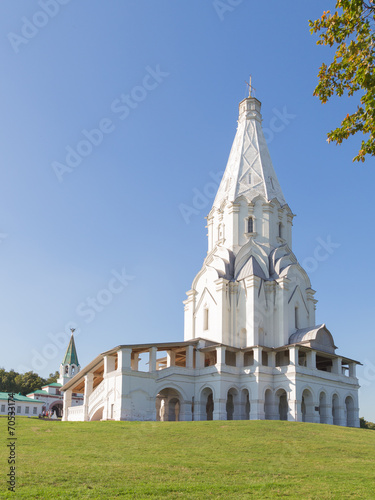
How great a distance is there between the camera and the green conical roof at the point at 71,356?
70312 mm

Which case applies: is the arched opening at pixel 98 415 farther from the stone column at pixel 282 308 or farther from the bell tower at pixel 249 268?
the stone column at pixel 282 308

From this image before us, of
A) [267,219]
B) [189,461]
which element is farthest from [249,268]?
[189,461]

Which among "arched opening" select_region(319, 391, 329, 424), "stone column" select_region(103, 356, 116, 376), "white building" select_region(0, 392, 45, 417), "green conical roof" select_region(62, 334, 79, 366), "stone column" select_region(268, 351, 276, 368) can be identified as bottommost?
"white building" select_region(0, 392, 45, 417)

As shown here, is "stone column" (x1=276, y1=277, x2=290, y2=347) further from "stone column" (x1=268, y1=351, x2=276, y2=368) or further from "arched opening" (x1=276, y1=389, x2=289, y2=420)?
"arched opening" (x1=276, y1=389, x2=289, y2=420)

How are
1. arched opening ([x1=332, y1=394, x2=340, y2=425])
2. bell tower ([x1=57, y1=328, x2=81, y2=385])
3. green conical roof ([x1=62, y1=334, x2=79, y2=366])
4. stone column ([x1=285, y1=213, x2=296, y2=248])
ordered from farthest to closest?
green conical roof ([x1=62, y1=334, x2=79, y2=366])
bell tower ([x1=57, y1=328, x2=81, y2=385])
stone column ([x1=285, y1=213, x2=296, y2=248])
arched opening ([x1=332, y1=394, x2=340, y2=425])

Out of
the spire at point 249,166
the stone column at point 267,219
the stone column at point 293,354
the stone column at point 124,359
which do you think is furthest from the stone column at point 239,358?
the spire at point 249,166

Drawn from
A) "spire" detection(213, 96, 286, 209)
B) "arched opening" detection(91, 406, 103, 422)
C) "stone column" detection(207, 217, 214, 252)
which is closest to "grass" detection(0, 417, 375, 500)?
"arched opening" detection(91, 406, 103, 422)

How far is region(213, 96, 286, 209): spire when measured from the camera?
40.8m

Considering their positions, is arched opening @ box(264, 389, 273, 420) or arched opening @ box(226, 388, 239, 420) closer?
arched opening @ box(264, 389, 273, 420)

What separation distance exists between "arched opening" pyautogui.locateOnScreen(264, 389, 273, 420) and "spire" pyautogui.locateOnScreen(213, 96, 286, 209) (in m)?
15.0

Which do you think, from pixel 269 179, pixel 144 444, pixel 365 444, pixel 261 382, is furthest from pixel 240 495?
pixel 269 179

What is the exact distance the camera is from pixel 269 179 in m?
41.7

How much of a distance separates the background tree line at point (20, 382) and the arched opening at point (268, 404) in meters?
42.3

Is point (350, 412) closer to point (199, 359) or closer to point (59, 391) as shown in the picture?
point (199, 359)
